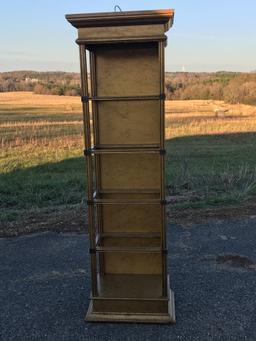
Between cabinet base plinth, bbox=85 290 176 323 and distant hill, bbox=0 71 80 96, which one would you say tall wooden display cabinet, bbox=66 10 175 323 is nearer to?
cabinet base plinth, bbox=85 290 176 323

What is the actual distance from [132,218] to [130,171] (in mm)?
470

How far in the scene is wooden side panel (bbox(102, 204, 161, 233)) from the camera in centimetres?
407

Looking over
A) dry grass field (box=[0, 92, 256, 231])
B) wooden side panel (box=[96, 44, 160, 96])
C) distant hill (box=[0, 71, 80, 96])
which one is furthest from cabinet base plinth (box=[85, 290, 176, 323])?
distant hill (box=[0, 71, 80, 96])

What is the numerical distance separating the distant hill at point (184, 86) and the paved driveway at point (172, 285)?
50.6m

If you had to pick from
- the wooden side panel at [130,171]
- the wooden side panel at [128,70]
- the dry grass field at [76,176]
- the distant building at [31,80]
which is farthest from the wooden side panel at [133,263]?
the distant building at [31,80]

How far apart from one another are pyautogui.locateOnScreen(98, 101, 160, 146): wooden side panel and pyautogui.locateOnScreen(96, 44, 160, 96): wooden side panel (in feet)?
0.37

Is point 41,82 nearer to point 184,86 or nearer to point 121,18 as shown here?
point 184,86

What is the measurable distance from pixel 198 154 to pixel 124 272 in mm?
13060

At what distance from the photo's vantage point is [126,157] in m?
3.96

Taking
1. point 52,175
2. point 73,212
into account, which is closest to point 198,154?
point 52,175

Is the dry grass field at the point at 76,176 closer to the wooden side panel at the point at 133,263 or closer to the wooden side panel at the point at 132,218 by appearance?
the wooden side panel at the point at 133,263

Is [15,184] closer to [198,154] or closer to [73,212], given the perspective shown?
[73,212]

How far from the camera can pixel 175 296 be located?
421 cm

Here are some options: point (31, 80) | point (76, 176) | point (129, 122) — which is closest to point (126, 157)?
point (129, 122)
